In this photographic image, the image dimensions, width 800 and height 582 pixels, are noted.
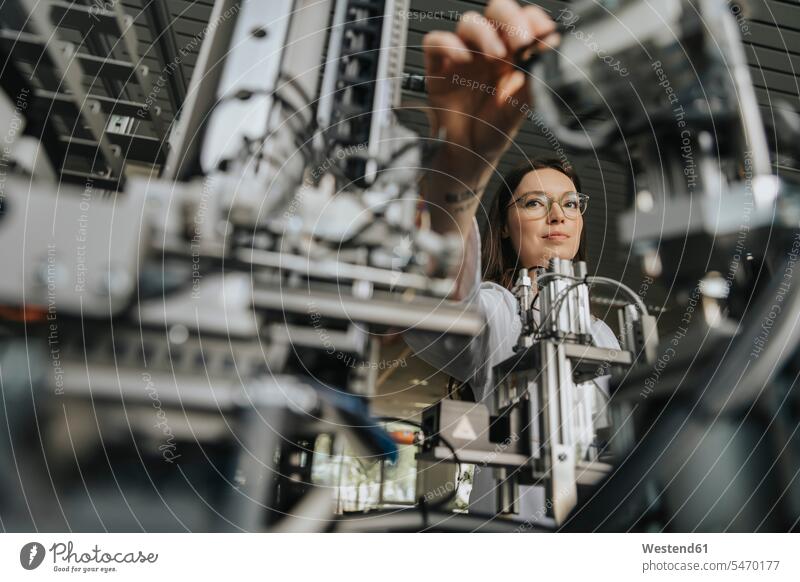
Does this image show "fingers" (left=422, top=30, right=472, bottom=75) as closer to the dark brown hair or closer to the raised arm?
the raised arm

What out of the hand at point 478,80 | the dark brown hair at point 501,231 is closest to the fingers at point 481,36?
the hand at point 478,80

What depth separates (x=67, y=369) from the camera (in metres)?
0.44

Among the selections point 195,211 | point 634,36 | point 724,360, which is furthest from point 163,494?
point 634,36

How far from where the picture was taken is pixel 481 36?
1.73ft

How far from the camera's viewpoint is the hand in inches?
20.9

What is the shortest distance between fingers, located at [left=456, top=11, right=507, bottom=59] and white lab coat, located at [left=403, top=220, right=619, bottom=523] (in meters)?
0.19

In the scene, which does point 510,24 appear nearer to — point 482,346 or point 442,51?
point 442,51

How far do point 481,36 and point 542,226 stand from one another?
0.22m
